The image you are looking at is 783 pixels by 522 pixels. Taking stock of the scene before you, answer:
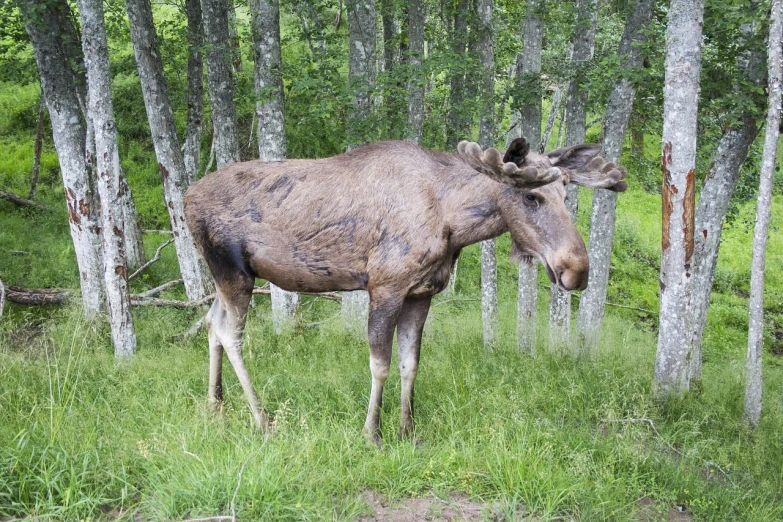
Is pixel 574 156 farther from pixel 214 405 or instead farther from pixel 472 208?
pixel 214 405

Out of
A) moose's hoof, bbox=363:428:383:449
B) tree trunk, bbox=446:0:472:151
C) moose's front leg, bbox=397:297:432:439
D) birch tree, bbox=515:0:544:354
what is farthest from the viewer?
tree trunk, bbox=446:0:472:151

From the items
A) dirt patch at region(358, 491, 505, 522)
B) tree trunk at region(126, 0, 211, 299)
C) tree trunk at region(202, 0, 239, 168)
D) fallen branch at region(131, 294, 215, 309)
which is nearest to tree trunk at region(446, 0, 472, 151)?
tree trunk at region(202, 0, 239, 168)

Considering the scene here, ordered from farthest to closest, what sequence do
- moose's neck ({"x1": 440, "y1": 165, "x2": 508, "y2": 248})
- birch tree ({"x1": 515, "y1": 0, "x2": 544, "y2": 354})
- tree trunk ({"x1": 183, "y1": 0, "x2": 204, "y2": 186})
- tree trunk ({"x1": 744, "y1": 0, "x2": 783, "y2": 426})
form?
tree trunk ({"x1": 183, "y1": 0, "x2": 204, "y2": 186}) → birch tree ({"x1": 515, "y1": 0, "x2": 544, "y2": 354}) → tree trunk ({"x1": 744, "y1": 0, "x2": 783, "y2": 426}) → moose's neck ({"x1": 440, "y1": 165, "x2": 508, "y2": 248})

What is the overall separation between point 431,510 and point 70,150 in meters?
7.71

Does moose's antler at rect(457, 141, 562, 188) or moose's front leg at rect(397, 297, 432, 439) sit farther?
moose's front leg at rect(397, 297, 432, 439)

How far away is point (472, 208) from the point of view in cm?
544

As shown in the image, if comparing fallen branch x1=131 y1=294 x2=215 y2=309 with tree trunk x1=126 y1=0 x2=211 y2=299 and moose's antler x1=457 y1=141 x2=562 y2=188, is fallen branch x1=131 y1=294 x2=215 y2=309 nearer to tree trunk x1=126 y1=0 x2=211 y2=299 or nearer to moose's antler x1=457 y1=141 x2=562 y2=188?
tree trunk x1=126 y1=0 x2=211 y2=299

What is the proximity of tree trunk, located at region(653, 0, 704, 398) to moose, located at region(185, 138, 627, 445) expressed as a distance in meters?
1.44

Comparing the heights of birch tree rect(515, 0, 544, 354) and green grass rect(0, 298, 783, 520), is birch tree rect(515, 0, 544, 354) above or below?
above

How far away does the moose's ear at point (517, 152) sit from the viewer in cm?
482

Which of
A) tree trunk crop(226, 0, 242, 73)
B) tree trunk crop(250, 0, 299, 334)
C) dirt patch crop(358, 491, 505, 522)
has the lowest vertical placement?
dirt patch crop(358, 491, 505, 522)

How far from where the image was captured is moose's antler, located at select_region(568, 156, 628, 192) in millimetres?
5258

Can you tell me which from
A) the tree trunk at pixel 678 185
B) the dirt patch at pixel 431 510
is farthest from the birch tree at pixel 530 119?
the dirt patch at pixel 431 510

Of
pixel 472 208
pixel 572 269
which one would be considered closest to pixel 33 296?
pixel 472 208
